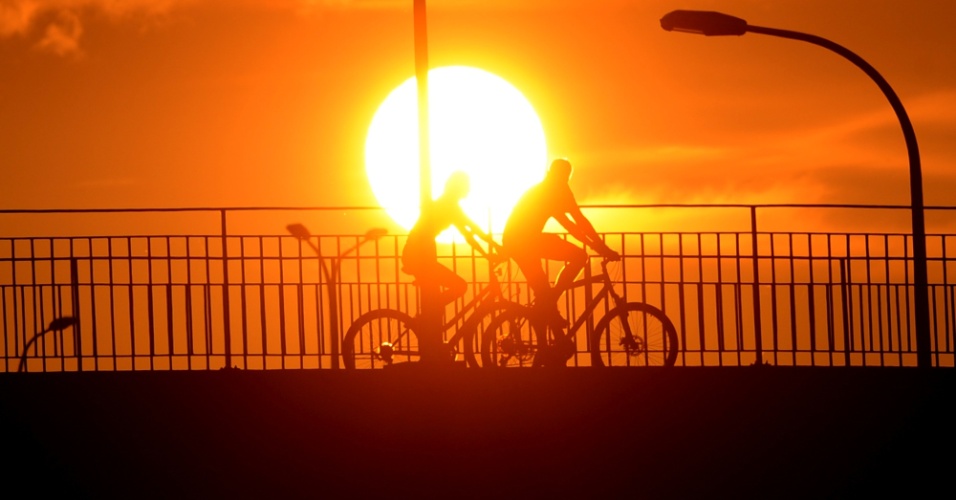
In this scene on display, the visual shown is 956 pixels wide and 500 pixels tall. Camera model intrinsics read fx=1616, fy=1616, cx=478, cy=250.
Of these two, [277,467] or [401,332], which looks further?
[401,332]

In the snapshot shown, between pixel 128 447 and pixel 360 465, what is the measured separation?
1487 mm

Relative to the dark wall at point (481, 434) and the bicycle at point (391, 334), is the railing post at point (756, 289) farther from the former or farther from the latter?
the dark wall at point (481, 434)

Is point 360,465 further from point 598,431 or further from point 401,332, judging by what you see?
point 401,332

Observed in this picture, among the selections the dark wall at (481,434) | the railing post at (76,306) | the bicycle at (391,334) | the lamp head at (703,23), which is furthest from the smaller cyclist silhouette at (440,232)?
the railing post at (76,306)

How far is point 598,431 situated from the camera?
1048 cm

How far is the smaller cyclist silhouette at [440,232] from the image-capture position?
13336 millimetres

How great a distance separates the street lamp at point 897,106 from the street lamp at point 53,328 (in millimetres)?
6514

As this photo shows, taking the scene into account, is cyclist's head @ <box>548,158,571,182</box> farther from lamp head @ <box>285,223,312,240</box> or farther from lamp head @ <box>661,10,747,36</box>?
lamp head @ <box>285,223,312,240</box>

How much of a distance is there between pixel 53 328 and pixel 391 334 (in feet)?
11.3

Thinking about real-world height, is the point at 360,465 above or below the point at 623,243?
below

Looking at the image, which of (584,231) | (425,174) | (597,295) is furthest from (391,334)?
(425,174)

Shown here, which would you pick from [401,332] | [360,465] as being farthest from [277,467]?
[401,332]

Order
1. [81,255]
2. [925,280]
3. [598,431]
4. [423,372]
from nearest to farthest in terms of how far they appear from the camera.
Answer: [598,431] < [423,372] < [925,280] < [81,255]

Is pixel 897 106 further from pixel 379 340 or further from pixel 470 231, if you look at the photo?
pixel 379 340
